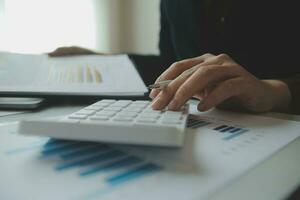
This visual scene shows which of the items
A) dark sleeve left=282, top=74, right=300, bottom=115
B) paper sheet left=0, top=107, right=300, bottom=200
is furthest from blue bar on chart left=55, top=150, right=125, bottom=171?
dark sleeve left=282, top=74, right=300, bottom=115

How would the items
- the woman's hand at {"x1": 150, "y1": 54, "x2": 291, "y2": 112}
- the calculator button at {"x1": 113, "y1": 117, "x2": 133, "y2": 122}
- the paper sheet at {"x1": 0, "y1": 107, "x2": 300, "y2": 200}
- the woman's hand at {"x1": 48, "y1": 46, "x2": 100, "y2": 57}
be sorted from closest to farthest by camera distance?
the paper sheet at {"x1": 0, "y1": 107, "x2": 300, "y2": 200} → the calculator button at {"x1": 113, "y1": 117, "x2": 133, "y2": 122} → the woman's hand at {"x1": 150, "y1": 54, "x2": 291, "y2": 112} → the woman's hand at {"x1": 48, "y1": 46, "x2": 100, "y2": 57}

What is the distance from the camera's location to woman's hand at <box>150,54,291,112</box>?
407 mm

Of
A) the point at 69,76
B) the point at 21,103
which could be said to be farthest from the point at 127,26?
the point at 21,103

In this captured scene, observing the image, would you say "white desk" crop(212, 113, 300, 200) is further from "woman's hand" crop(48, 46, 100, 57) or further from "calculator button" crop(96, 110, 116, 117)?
"woman's hand" crop(48, 46, 100, 57)

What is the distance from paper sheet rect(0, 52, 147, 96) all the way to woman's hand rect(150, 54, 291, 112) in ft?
0.28

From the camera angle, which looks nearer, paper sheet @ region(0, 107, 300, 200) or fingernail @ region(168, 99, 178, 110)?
paper sheet @ region(0, 107, 300, 200)

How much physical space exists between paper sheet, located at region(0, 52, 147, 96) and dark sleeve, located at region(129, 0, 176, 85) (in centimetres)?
15

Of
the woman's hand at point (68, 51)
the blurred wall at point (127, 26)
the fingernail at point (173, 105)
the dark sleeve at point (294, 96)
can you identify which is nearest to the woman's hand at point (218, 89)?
the fingernail at point (173, 105)

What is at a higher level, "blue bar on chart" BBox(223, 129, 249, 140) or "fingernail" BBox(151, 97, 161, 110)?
"fingernail" BBox(151, 97, 161, 110)

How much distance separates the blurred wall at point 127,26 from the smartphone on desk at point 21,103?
71.9 inches

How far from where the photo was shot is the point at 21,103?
0.47 metres

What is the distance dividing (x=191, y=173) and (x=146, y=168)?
0.11ft

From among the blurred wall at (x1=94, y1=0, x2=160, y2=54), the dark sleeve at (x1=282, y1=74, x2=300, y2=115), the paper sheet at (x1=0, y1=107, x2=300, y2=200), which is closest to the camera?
the paper sheet at (x1=0, y1=107, x2=300, y2=200)

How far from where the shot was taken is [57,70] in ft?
2.16
